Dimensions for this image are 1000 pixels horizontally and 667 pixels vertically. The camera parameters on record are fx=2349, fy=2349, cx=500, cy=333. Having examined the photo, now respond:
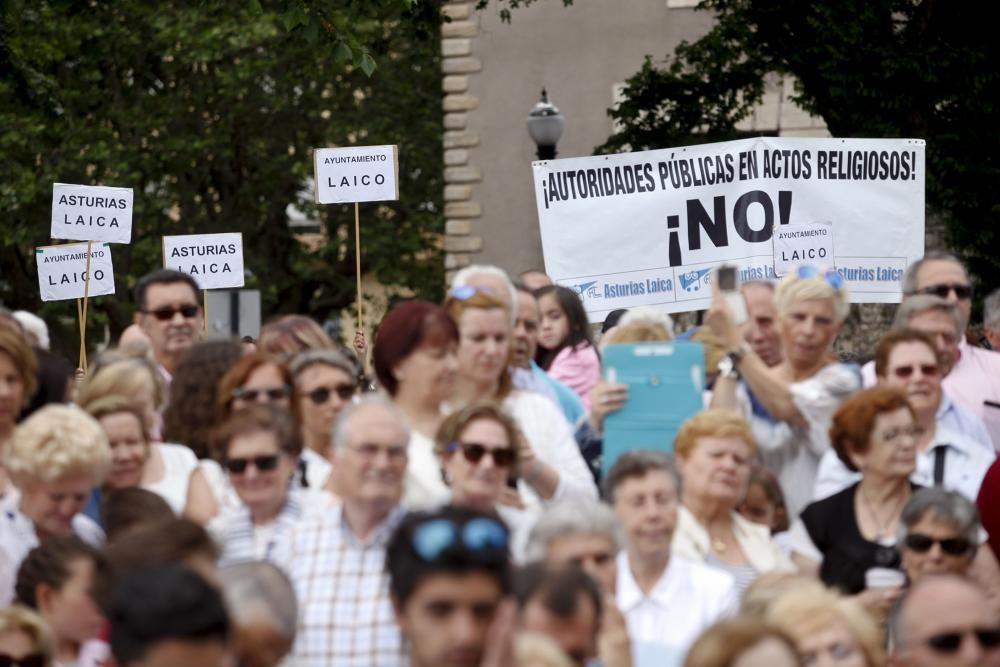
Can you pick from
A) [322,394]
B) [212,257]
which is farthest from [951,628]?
[212,257]

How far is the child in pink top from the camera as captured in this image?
9.38m

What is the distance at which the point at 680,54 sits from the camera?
944 inches

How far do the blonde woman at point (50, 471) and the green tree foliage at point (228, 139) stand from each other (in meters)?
22.0

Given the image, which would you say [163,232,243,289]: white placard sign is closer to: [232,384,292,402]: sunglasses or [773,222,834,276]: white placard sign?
[773,222,834,276]: white placard sign

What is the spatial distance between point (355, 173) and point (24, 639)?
8.76m

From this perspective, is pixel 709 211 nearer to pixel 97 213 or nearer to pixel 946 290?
pixel 97 213

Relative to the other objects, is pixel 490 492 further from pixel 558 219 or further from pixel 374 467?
pixel 558 219

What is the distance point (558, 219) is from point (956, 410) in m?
6.31

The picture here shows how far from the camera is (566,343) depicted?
9.52 meters

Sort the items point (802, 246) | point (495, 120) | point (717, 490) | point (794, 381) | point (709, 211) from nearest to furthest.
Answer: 1. point (717, 490)
2. point (794, 381)
3. point (802, 246)
4. point (709, 211)
5. point (495, 120)

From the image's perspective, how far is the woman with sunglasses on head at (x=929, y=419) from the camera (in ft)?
25.3

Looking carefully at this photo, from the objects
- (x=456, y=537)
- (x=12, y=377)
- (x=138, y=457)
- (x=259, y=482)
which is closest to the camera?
(x=456, y=537)

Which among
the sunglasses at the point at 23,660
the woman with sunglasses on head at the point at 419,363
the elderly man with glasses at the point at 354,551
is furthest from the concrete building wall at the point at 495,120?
the sunglasses at the point at 23,660

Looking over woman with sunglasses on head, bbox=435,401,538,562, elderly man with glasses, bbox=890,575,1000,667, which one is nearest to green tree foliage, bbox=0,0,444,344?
woman with sunglasses on head, bbox=435,401,538,562
